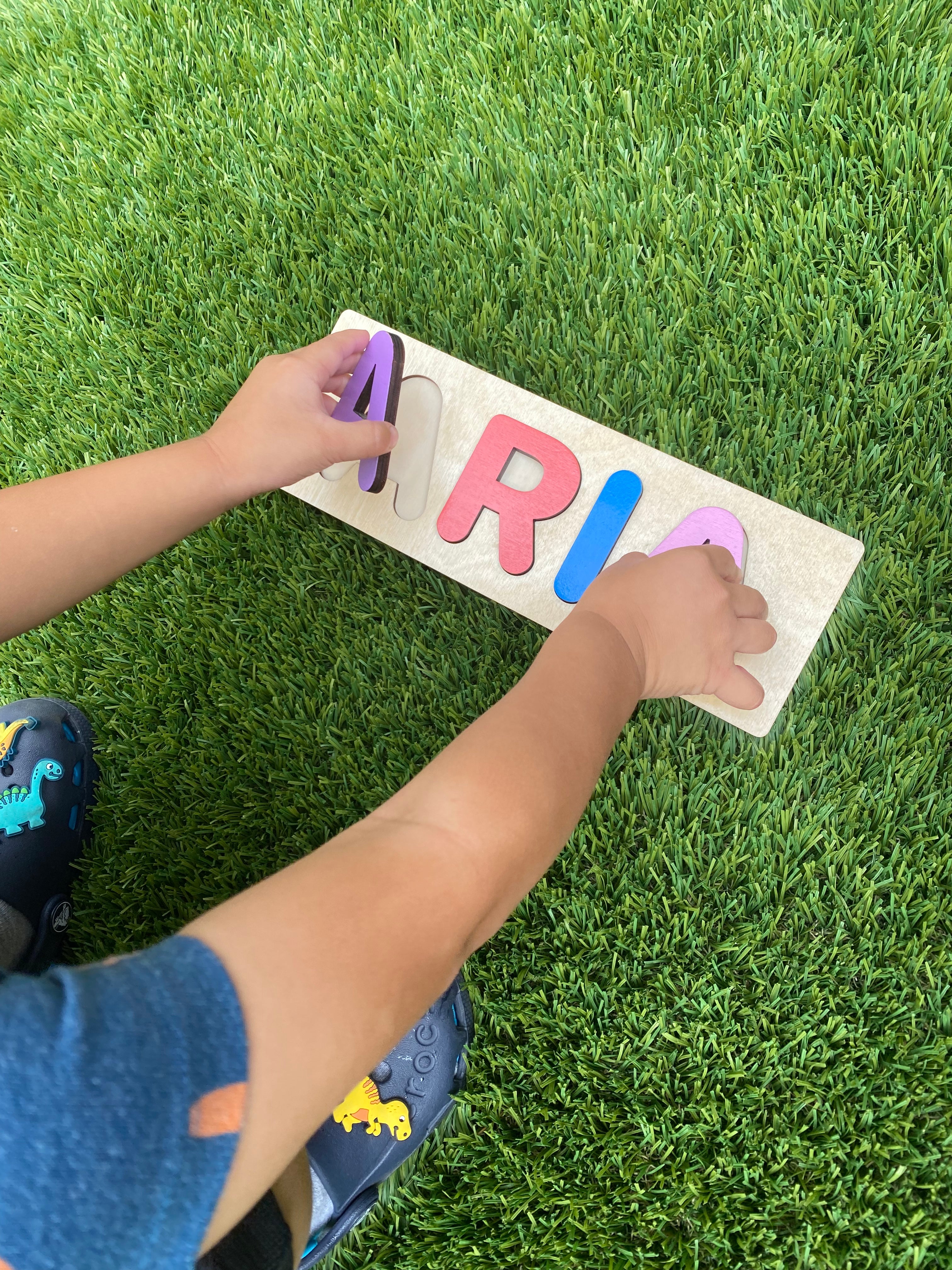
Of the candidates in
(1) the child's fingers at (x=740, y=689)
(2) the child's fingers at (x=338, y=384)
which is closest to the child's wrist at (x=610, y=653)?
(1) the child's fingers at (x=740, y=689)

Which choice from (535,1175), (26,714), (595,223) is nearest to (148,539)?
(26,714)

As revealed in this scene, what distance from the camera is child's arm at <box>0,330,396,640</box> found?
865 mm

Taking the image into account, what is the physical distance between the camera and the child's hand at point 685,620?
0.84 metres

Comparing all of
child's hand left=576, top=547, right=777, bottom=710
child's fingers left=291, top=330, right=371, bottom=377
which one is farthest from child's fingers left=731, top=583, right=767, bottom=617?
child's fingers left=291, top=330, right=371, bottom=377

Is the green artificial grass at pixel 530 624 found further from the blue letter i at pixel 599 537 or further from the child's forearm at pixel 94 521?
the child's forearm at pixel 94 521

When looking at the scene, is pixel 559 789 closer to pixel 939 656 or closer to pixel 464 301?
pixel 939 656

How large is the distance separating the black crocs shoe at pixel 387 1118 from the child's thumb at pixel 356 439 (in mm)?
579

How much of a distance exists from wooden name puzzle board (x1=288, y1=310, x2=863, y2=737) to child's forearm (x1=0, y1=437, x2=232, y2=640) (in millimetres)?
191

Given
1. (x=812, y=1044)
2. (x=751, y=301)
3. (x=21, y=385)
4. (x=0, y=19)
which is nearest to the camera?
(x=812, y=1044)

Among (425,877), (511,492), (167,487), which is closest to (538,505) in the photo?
(511,492)

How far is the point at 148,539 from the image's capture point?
3.03 feet

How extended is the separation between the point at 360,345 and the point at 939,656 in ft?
2.42

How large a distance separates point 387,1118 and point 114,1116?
50cm

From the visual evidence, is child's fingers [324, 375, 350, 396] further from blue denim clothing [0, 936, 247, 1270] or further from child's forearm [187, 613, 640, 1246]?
blue denim clothing [0, 936, 247, 1270]
